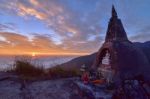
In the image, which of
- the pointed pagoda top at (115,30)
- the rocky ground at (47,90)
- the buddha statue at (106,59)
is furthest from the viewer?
the buddha statue at (106,59)

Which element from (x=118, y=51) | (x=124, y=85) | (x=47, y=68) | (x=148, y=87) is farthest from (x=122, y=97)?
(x=47, y=68)

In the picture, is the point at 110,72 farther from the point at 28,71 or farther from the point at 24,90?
the point at 28,71

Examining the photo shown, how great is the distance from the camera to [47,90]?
10.9 m

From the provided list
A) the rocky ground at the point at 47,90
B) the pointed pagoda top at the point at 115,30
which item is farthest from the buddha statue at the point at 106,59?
the rocky ground at the point at 47,90

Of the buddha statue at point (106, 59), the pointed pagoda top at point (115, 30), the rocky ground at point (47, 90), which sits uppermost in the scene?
the pointed pagoda top at point (115, 30)

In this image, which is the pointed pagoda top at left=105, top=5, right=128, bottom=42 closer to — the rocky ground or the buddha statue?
the buddha statue

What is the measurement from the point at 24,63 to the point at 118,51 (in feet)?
21.6

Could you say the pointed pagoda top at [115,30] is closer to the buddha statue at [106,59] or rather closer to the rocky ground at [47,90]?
the buddha statue at [106,59]

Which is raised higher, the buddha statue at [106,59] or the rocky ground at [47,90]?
the buddha statue at [106,59]

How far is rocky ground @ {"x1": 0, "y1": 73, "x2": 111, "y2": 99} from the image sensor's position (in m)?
9.92

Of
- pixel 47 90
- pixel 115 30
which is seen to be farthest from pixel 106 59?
pixel 47 90

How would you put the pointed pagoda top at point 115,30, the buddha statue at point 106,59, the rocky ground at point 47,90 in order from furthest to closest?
1. the buddha statue at point 106,59
2. the pointed pagoda top at point 115,30
3. the rocky ground at point 47,90

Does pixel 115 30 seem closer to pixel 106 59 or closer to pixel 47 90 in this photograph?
pixel 106 59

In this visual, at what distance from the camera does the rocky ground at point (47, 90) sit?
9.92m
